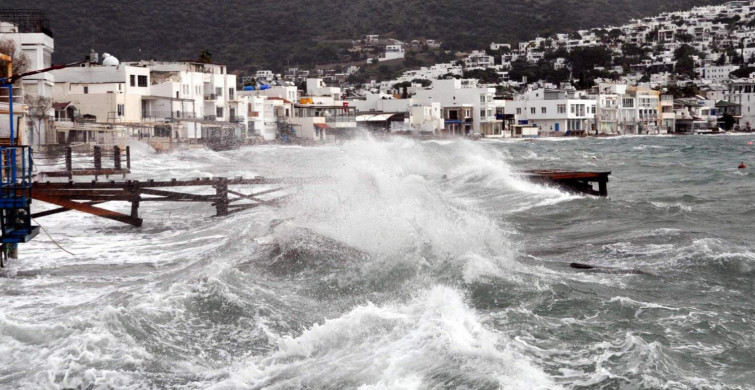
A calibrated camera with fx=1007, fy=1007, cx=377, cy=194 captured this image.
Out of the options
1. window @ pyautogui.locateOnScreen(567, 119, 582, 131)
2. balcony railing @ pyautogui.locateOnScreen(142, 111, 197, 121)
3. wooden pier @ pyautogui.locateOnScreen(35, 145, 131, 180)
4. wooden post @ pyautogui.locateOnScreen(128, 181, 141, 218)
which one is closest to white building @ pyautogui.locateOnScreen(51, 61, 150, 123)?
balcony railing @ pyautogui.locateOnScreen(142, 111, 197, 121)

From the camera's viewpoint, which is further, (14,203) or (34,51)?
(34,51)

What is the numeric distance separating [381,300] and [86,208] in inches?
432

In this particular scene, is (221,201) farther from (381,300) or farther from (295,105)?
(295,105)

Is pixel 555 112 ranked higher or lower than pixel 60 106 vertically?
higher

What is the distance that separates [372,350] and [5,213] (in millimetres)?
8384

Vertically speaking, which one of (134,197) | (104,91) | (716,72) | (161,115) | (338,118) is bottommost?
(134,197)

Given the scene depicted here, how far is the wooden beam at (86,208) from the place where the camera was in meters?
21.8

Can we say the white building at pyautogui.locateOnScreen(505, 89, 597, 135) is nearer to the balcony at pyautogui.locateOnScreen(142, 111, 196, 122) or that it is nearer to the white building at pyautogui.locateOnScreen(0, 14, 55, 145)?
the balcony at pyautogui.locateOnScreen(142, 111, 196, 122)

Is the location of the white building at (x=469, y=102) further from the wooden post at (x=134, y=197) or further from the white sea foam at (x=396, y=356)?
the white sea foam at (x=396, y=356)

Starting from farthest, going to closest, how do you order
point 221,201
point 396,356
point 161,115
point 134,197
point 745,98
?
point 745,98
point 161,115
point 221,201
point 134,197
point 396,356

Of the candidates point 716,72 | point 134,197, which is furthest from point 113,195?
point 716,72

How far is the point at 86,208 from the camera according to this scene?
21.8m

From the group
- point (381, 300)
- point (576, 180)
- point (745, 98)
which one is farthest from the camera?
point (745, 98)

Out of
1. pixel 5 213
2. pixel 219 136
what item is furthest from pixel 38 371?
pixel 219 136
